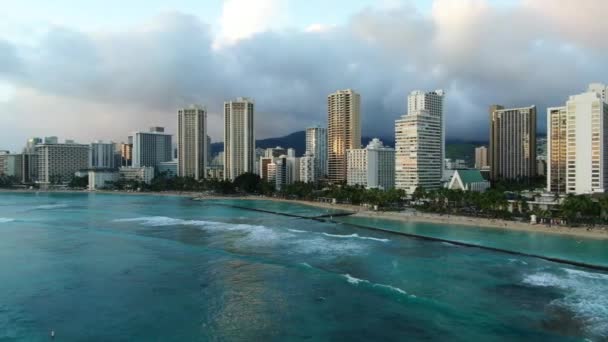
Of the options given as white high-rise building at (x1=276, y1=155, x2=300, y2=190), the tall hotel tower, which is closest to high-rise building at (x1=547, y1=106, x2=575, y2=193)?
the tall hotel tower

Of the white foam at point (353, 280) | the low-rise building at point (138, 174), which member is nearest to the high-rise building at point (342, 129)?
the low-rise building at point (138, 174)

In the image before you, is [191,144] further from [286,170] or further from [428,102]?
[428,102]

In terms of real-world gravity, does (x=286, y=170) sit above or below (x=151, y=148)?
below

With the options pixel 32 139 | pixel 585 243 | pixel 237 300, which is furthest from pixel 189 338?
pixel 32 139

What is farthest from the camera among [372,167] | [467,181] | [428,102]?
[428,102]

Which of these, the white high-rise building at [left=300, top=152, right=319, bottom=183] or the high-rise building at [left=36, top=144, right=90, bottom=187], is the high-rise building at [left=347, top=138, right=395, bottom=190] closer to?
the white high-rise building at [left=300, top=152, right=319, bottom=183]

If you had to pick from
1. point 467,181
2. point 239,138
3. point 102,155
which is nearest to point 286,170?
→ point 239,138

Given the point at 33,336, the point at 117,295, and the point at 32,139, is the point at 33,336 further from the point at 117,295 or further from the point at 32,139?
the point at 32,139
